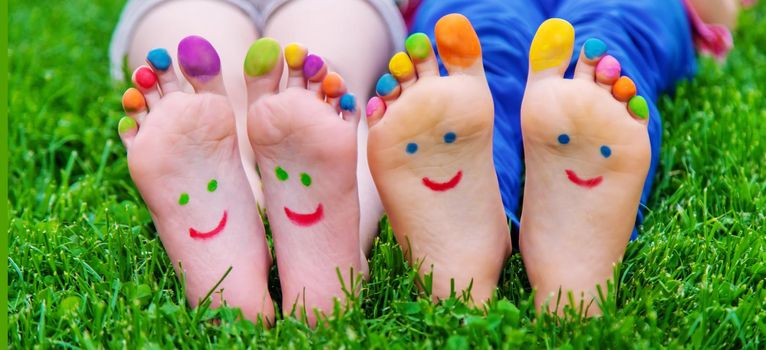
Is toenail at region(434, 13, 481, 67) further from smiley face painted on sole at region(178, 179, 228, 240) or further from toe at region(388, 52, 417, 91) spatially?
smiley face painted on sole at region(178, 179, 228, 240)

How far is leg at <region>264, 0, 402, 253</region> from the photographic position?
160 cm

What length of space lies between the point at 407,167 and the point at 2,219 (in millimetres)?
763

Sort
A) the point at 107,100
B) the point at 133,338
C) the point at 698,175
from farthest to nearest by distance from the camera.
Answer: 1. the point at 107,100
2. the point at 698,175
3. the point at 133,338

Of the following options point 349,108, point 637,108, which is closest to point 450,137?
point 349,108

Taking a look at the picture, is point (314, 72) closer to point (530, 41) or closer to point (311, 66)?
point (311, 66)

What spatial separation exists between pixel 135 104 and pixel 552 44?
0.60 metres

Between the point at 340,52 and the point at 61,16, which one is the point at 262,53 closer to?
the point at 340,52

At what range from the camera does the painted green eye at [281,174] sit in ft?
4.13

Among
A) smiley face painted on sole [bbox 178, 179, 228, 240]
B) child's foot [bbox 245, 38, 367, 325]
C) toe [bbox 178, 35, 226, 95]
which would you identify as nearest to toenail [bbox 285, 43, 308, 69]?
child's foot [bbox 245, 38, 367, 325]

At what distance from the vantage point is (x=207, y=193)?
128cm

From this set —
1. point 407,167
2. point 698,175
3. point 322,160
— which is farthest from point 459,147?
point 698,175

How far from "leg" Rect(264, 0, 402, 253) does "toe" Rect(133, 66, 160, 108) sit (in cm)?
39

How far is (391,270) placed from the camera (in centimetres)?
137

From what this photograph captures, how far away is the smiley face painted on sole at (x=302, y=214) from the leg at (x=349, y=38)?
240 millimetres
